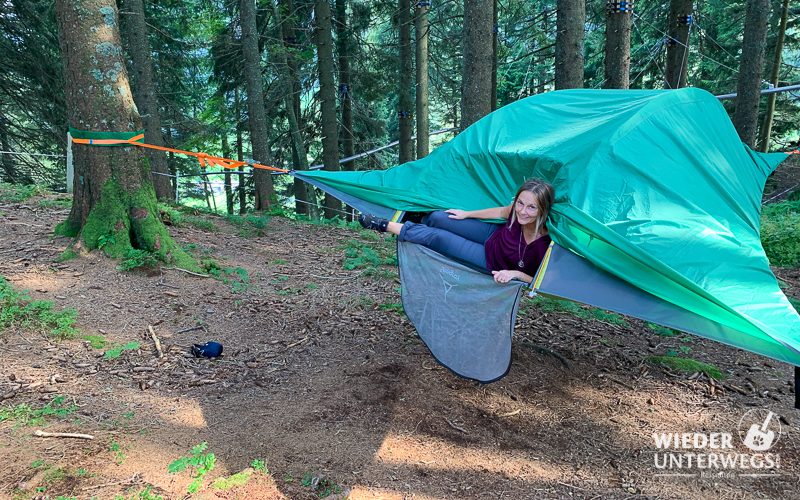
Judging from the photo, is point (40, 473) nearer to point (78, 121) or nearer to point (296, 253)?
point (78, 121)

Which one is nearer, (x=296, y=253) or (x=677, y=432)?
(x=677, y=432)

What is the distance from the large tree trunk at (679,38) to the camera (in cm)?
740

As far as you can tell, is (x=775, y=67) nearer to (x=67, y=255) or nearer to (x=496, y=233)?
(x=496, y=233)

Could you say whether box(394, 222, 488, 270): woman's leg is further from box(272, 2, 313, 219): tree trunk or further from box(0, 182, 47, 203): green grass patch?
box(272, 2, 313, 219): tree trunk

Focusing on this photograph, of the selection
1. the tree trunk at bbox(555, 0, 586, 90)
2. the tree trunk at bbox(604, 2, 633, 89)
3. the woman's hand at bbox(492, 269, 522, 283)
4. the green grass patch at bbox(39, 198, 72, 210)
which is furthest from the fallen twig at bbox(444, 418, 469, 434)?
the green grass patch at bbox(39, 198, 72, 210)

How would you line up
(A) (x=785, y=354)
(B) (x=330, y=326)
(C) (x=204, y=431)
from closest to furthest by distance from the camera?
(A) (x=785, y=354) < (C) (x=204, y=431) < (B) (x=330, y=326)

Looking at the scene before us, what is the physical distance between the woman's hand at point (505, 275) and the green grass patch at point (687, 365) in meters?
1.65

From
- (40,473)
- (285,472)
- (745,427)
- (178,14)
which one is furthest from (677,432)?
(178,14)

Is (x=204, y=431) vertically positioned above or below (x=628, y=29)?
below

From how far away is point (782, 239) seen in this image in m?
5.96

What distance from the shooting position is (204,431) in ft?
7.70

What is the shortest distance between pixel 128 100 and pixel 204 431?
2.54m

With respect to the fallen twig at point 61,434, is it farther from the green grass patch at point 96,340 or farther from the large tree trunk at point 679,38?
the large tree trunk at point 679,38

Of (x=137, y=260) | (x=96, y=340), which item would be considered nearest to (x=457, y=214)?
(x=96, y=340)
